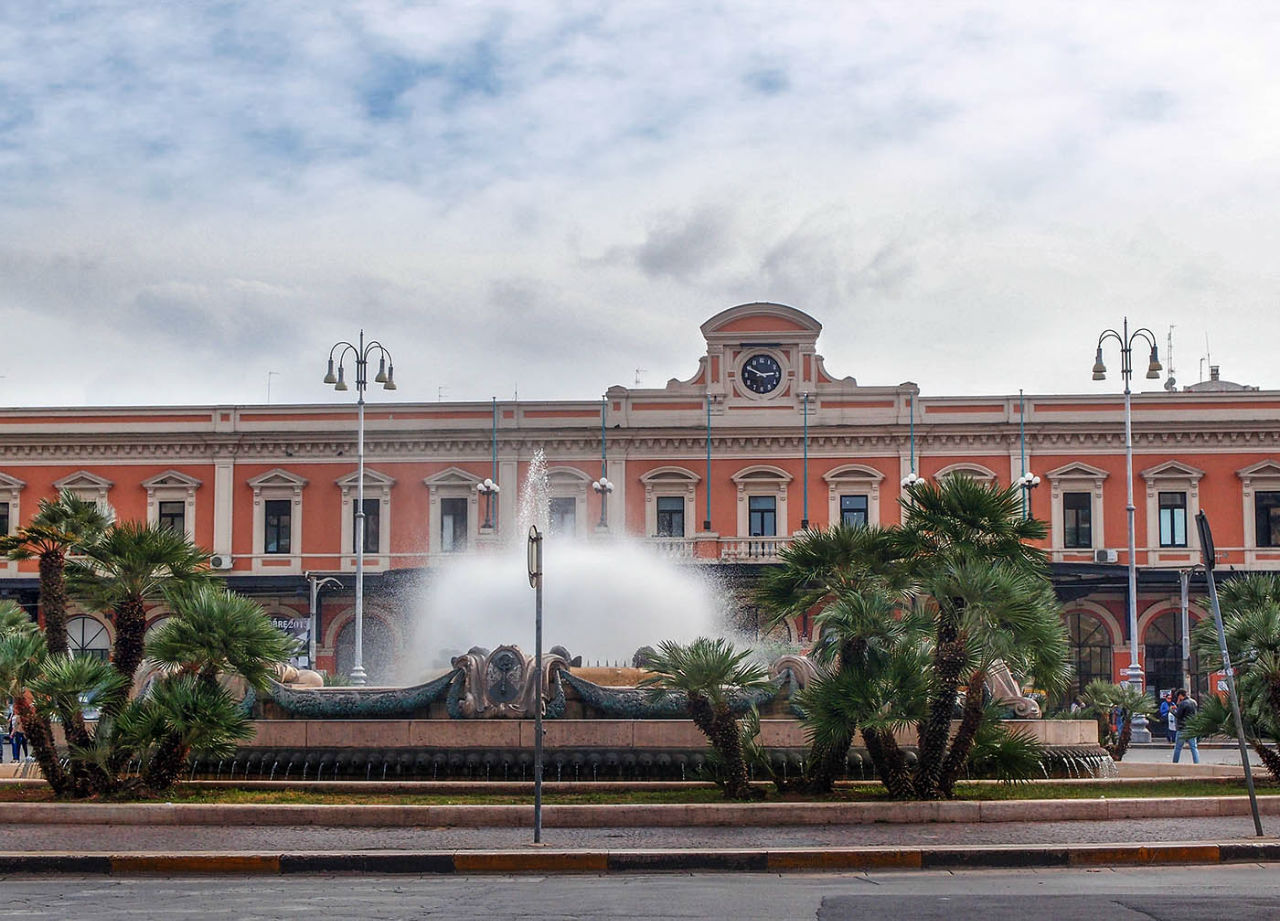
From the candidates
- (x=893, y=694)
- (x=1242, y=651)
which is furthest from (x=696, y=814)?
(x=1242, y=651)

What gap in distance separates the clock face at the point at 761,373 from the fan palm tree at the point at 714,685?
3550 cm

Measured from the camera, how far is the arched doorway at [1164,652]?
160 ft

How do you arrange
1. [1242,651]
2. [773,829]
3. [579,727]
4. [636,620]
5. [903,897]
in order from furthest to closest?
[636,620] < [1242,651] < [579,727] < [773,829] < [903,897]

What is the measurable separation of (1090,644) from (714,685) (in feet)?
118

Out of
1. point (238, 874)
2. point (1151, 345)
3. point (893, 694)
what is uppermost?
point (1151, 345)

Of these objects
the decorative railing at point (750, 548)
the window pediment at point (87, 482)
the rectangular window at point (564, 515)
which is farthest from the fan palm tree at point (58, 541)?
the window pediment at point (87, 482)

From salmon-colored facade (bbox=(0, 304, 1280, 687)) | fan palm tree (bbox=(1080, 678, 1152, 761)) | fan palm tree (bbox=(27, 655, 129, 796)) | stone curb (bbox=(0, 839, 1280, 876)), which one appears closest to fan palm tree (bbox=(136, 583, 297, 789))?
fan palm tree (bbox=(27, 655, 129, 796))

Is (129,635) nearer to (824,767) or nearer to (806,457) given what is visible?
(824,767)

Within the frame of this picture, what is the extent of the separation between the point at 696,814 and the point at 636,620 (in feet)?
34.7

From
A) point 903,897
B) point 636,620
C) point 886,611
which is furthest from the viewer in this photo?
point 636,620

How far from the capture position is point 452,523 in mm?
51875

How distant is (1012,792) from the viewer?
16.5 metres

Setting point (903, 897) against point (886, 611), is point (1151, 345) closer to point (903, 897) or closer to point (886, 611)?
point (886, 611)

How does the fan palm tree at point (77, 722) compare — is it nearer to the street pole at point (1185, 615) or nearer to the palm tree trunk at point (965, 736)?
the palm tree trunk at point (965, 736)
